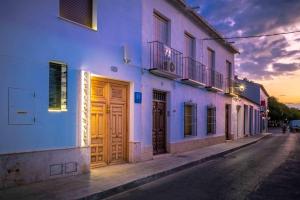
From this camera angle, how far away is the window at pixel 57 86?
9.29 meters

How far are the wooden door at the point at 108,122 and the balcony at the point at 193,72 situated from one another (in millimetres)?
5379

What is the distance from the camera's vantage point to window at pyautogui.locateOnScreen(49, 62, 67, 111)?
929 centimetres

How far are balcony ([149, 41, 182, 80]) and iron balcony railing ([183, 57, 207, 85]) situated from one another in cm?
162

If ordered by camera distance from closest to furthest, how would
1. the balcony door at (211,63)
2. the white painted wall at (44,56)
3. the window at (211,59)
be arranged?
the white painted wall at (44,56)
the balcony door at (211,63)
the window at (211,59)

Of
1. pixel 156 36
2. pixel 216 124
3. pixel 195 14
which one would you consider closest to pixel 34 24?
pixel 156 36

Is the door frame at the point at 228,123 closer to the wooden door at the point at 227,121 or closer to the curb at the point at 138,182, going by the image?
the wooden door at the point at 227,121

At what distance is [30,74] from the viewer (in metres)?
8.55

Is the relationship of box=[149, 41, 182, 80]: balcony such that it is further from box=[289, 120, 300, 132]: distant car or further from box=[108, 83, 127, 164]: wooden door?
box=[289, 120, 300, 132]: distant car

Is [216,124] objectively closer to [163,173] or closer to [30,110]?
[163,173]

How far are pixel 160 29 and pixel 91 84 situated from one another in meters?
5.57

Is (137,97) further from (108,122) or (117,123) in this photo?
(108,122)

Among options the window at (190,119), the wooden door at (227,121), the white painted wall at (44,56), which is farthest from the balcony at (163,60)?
the wooden door at (227,121)

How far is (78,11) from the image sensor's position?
10.3 meters

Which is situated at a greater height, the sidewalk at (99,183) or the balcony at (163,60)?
the balcony at (163,60)
